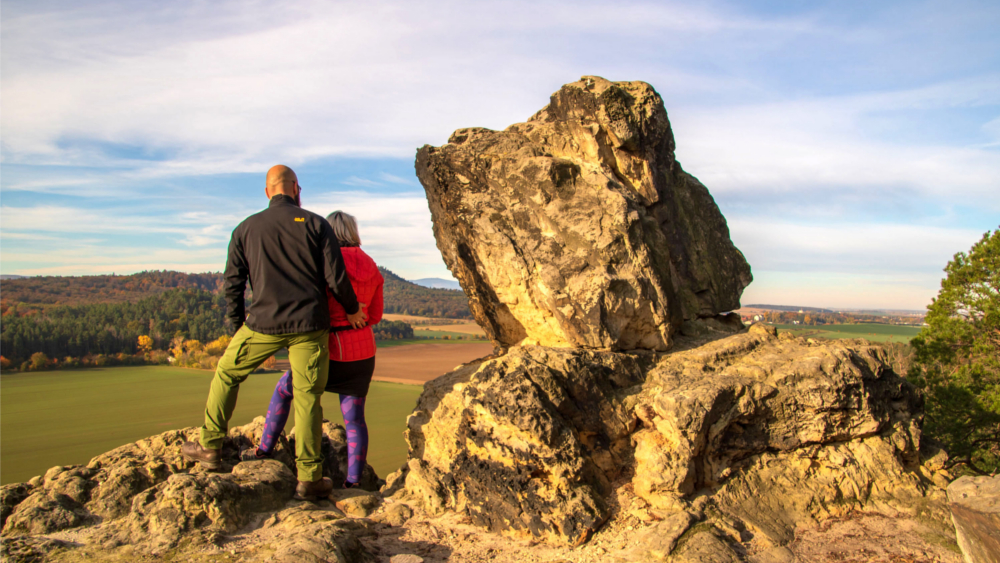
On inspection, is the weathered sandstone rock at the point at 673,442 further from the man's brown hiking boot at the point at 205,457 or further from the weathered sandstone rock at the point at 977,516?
the man's brown hiking boot at the point at 205,457

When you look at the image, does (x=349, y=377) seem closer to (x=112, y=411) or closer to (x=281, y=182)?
(x=281, y=182)

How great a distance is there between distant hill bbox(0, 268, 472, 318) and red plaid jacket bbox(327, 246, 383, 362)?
200ft

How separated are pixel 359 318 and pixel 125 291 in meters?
75.6

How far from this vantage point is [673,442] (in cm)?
487

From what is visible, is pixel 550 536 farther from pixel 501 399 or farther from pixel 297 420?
pixel 297 420

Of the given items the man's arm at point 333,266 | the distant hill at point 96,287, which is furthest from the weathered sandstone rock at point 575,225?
the distant hill at point 96,287

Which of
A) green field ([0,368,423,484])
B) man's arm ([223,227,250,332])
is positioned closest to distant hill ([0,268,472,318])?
green field ([0,368,423,484])

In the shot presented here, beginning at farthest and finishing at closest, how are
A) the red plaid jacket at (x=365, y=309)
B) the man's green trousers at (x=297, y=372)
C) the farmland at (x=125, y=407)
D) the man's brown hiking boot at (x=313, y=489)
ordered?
the farmland at (x=125, y=407)
the red plaid jacket at (x=365, y=309)
the man's brown hiking boot at (x=313, y=489)
the man's green trousers at (x=297, y=372)

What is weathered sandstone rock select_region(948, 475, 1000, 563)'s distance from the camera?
394 centimetres

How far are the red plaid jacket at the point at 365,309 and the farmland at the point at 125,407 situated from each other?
26.7ft

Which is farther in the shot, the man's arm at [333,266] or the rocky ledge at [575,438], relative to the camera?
the man's arm at [333,266]

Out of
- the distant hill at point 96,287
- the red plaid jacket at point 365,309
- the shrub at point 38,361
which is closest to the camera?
the red plaid jacket at point 365,309

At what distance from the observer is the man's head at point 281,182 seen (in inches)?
191

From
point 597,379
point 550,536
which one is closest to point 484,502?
point 550,536
